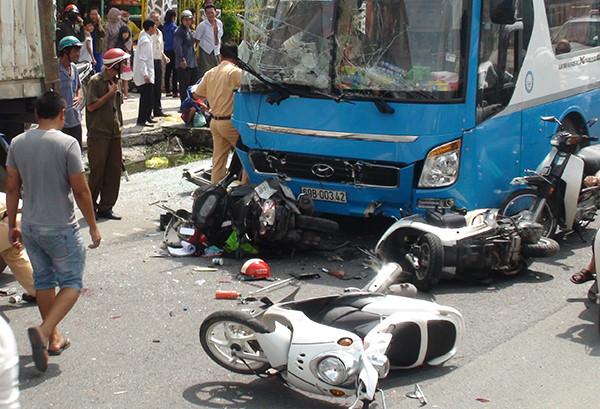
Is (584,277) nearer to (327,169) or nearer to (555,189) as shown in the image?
(555,189)

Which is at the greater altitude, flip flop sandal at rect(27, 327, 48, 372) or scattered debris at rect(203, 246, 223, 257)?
flip flop sandal at rect(27, 327, 48, 372)

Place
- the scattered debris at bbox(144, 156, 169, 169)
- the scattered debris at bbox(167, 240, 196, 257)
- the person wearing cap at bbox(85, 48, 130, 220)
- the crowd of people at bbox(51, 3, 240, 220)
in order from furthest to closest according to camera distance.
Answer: the scattered debris at bbox(144, 156, 169, 169) < the crowd of people at bbox(51, 3, 240, 220) < the person wearing cap at bbox(85, 48, 130, 220) < the scattered debris at bbox(167, 240, 196, 257)

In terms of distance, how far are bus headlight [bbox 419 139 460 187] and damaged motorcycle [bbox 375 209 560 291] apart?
298 mm

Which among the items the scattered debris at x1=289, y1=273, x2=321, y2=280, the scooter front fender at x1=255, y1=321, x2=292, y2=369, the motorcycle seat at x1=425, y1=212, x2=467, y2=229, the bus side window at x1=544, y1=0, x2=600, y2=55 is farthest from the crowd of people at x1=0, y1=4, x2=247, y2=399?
the bus side window at x1=544, y1=0, x2=600, y2=55

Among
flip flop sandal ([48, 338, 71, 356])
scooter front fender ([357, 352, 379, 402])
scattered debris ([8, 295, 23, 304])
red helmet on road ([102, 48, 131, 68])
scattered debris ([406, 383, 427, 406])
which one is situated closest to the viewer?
scooter front fender ([357, 352, 379, 402])

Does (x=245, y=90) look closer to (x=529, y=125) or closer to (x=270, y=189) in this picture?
(x=270, y=189)

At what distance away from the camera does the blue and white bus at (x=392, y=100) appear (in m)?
7.99

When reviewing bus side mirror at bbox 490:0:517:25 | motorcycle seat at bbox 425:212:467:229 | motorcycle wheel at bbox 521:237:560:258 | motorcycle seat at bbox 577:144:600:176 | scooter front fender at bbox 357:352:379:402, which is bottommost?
motorcycle wheel at bbox 521:237:560:258

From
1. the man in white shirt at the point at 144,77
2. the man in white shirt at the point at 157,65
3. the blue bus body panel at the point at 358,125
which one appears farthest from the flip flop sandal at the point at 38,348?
the man in white shirt at the point at 157,65

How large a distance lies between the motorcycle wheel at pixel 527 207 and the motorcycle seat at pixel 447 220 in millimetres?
959

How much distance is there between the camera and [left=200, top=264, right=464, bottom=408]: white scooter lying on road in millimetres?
4949

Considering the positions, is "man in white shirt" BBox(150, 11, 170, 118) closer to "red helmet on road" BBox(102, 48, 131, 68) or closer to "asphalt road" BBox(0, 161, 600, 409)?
"red helmet on road" BBox(102, 48, 131, 68)

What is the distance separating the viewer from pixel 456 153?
315 inches

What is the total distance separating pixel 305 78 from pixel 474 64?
1532 mm
